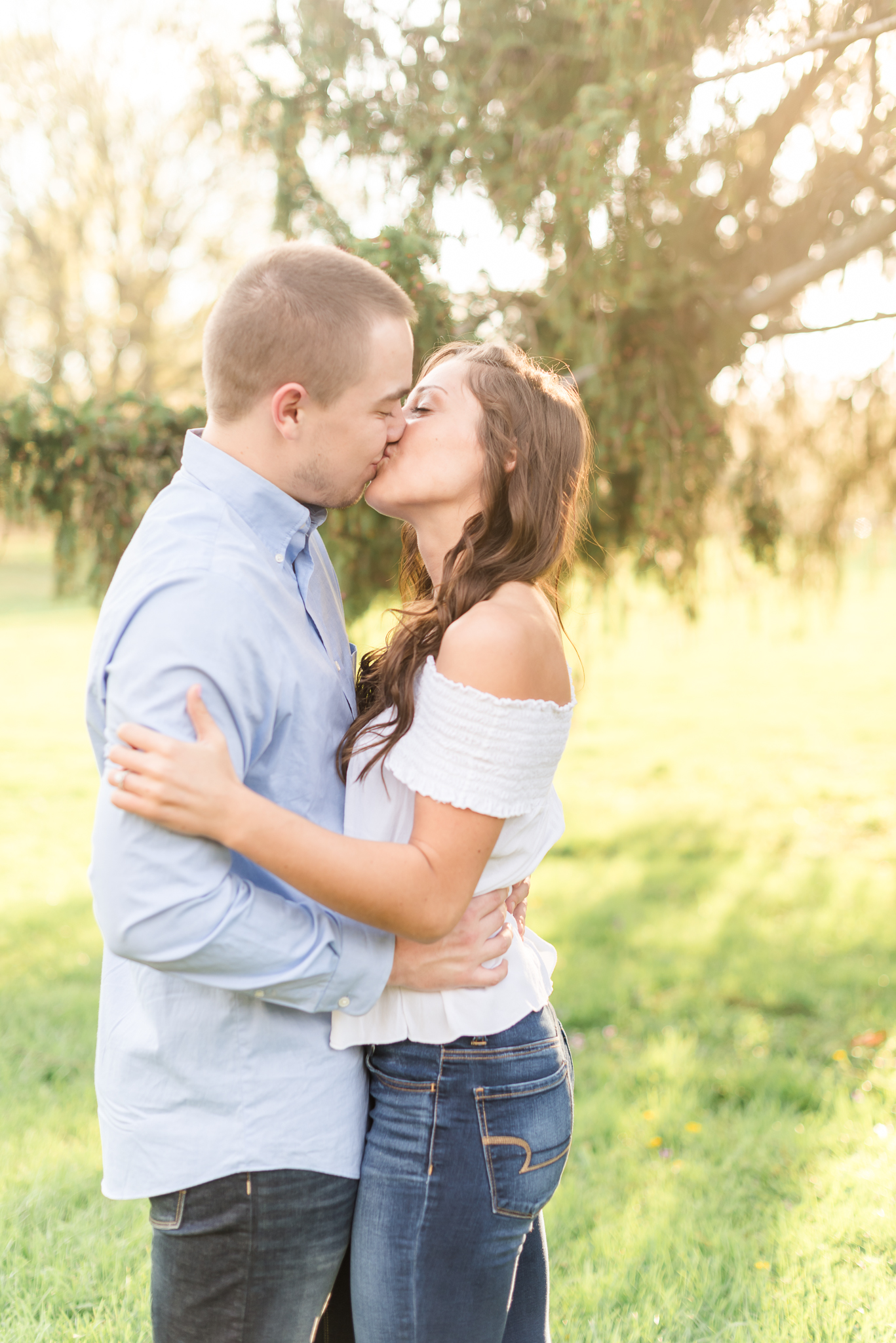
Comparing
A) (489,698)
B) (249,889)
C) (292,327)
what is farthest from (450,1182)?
(292,327)

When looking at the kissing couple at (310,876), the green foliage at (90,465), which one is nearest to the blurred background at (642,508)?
the green foliage at (90,465)

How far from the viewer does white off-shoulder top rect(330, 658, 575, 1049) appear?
1580mm

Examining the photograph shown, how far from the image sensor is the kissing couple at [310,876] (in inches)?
54.9

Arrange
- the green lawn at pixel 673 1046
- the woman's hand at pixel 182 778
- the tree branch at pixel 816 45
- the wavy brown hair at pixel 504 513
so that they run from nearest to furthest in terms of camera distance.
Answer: the woman's hand at pixel 182 778 < the wavy brown hair at pixel 504 513 < the green lawn at pixel 673 1046 < the tree branch at pixel 816 45

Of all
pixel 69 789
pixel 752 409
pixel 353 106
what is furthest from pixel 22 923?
pixel 752 409

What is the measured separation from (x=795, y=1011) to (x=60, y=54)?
14.0 metres

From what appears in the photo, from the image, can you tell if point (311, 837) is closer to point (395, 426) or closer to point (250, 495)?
point (250, 495)

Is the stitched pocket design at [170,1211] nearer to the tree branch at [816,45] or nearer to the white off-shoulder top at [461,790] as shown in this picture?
the white off-shoulder top at [461,790]

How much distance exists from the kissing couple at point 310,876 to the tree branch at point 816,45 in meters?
2.91

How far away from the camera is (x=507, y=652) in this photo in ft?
5.26

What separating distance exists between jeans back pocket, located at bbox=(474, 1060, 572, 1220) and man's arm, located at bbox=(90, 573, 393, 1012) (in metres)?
0.38

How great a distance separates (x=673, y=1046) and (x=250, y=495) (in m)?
3.49

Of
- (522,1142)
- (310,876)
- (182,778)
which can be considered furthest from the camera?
(522,1142)

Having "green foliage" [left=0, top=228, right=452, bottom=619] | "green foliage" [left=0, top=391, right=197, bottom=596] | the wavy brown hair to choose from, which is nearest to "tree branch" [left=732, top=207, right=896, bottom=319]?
"green foliage" [left=0, top=228, right=452, bottom=619]
